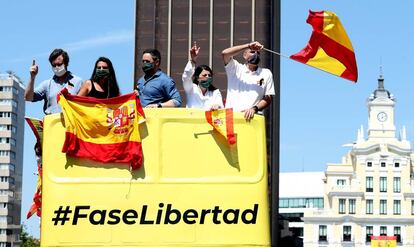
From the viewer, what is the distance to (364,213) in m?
115

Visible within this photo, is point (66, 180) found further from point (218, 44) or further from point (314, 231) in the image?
point (314, 231)

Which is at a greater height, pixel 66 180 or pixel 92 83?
pixel 92 83

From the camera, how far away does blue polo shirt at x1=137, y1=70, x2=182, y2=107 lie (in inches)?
349

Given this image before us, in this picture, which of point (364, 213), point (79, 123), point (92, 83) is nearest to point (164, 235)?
point (79, 123)

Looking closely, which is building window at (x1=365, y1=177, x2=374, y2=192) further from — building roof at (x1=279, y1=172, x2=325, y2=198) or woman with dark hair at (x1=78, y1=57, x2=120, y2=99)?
woman with dark hair at (x1=78, y1=57, x2=120, y2=99)

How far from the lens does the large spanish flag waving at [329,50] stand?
9.19 metres

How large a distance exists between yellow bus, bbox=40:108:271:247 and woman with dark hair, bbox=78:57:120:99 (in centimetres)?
85

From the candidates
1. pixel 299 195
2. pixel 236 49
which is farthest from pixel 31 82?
pixel 299 195

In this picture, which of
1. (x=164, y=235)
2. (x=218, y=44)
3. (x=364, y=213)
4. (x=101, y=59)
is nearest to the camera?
(x=164, y=235)

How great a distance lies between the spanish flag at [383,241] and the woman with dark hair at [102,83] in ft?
350

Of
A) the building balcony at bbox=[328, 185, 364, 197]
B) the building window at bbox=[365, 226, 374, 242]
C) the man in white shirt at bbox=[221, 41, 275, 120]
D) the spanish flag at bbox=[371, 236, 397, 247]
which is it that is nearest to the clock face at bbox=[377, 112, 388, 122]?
the building balcony at bbox=[328, 185, 364, 197]

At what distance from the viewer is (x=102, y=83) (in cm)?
870

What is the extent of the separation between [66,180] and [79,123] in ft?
1.64

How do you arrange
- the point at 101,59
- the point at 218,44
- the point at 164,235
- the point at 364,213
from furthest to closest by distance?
the point at 364,213 → the point at 218,44 → the point at 101,59 → the point at 164,235
